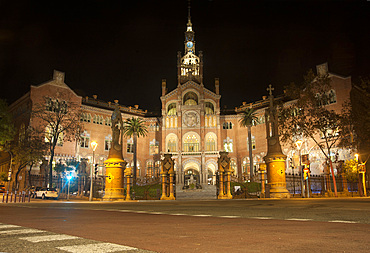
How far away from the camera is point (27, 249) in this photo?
345 centimetres

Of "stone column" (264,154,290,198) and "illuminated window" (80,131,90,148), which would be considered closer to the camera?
"stone column" (264,154,290,198)

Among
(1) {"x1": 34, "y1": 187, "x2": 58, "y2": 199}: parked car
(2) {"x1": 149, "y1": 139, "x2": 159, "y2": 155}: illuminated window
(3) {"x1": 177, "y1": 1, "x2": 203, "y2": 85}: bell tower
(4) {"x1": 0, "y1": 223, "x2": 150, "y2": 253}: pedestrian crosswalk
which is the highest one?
(3) {"x1": 177, "y1": 1, "x2": 203, "y2": 85}: bell tower

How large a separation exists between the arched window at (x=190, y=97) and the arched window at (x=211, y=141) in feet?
25.4

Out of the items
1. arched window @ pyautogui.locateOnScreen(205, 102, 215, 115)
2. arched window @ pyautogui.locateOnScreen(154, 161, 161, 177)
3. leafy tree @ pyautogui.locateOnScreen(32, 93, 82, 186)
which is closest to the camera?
leafy tree @ pyautogui.locateOnScreen(32, 93, 82, 186)

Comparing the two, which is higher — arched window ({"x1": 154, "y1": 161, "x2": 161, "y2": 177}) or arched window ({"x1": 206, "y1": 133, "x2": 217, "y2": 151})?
arched window ({"x1": 206, "y1": 133, "x2": 217, "y2": 151})

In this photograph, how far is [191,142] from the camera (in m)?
63.8

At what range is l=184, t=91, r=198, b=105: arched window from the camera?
218 feet

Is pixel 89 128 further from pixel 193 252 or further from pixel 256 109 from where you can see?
pixel 193 252

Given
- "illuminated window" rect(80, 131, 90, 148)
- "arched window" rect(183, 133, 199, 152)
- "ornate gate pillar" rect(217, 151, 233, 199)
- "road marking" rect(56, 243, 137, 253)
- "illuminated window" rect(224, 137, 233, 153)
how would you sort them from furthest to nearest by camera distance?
1. "illuminated window" rect(224, 137, 233, 153)
2. "arched window" rect(183, 133, 199, 152)
3. "illuminated window" rect(80, 131, 90, 148)
4. "ornate gate pillar" rect(217, 151, 233, 199)
5. "road marking" rect(56, 243, 137, 253)

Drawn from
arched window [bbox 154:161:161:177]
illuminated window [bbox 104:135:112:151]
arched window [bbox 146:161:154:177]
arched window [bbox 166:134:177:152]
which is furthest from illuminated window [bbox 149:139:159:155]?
illuminated window [bbox 104:135:112:151]

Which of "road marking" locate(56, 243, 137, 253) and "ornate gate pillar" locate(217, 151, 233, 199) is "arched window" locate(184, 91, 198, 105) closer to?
"ornate gate pillar" locate(217, 151, 233, 199)

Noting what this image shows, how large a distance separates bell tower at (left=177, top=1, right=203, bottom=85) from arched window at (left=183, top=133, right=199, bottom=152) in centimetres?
1126

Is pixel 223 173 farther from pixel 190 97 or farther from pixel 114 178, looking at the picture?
pixel 190 97

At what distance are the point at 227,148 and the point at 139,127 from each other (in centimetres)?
1794
